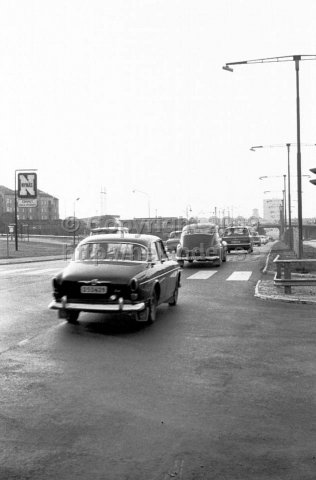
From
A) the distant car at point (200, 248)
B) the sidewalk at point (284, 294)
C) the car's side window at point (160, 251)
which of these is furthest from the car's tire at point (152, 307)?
the distant car at point (200, 248)

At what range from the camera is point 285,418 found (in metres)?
5.00

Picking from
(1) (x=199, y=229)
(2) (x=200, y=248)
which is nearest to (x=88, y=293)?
(2) (x=200, y=248)

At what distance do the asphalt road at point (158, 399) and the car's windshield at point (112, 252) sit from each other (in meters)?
1.19

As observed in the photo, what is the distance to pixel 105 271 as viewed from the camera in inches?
378

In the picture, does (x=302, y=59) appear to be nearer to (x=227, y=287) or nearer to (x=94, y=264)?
(x=227, y=287)

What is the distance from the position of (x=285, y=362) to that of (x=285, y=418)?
87.2 inches

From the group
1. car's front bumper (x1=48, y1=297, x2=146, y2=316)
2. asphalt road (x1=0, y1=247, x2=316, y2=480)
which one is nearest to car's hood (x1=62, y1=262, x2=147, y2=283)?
car's front bumper (x1=48, y1=297, x2=146, y2=316)

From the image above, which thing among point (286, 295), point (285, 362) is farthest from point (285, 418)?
point (286, 295)

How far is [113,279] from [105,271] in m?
0.30

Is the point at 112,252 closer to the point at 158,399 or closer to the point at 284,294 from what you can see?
the point at 158,399

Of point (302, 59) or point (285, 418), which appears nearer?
point (285, 418)

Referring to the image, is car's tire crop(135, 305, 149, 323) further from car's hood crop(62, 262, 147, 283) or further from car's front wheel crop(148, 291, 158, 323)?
car's hood crop(62, 262, 147, 283)

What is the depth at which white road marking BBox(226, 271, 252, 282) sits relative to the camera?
62.1 feet

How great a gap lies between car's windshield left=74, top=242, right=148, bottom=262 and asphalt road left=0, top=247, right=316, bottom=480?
1.19 metres
